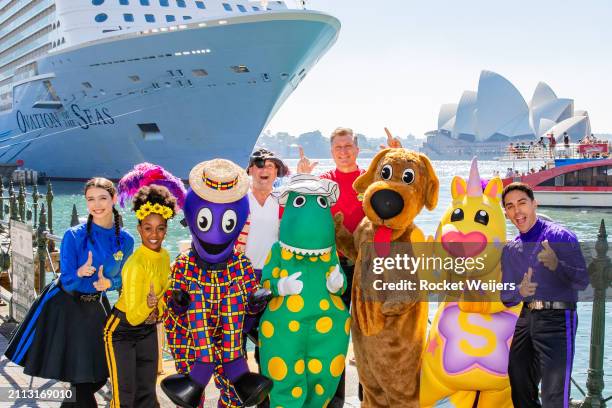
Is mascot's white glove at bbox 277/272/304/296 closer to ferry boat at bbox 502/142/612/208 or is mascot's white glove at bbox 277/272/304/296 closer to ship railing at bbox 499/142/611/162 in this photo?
ferry boat at bbox 502/142/612/208

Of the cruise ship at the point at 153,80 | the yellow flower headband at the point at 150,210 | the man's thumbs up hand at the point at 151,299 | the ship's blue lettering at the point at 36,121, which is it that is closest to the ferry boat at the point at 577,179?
the cruise ship at the point at 153,80

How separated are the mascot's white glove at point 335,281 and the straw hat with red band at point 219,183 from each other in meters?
0.63

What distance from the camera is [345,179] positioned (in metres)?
3.78

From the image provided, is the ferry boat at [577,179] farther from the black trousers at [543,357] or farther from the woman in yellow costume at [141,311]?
the woman in yellow costume at [141,311]

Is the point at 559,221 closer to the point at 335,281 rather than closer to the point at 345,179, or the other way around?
the point at 345,179

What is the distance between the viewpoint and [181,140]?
26.4m

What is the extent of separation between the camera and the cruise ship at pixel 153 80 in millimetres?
23266

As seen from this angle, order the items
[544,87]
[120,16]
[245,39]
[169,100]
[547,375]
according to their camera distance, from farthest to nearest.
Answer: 1. [544,87]
2. [120,16]
3. [169,100]
4. [245,39]
5. [547,375]

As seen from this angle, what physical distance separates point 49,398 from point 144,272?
4.86ft

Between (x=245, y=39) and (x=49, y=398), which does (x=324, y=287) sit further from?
(x=245, y=39)

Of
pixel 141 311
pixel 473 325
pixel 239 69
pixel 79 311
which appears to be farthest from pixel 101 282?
pixel 239 69

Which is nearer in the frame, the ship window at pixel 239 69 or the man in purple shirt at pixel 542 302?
the man in purple shirt at pixel 542 302

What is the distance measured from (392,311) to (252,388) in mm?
795

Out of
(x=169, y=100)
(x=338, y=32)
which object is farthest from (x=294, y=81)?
(x=169, y=100)
